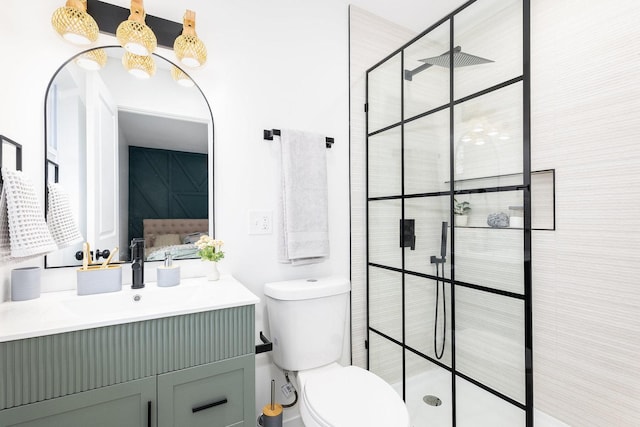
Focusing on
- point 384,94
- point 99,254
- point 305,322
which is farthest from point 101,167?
point 384,94

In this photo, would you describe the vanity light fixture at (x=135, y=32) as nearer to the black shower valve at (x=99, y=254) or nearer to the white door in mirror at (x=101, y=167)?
the white door in mirror at (x=101, y=167)

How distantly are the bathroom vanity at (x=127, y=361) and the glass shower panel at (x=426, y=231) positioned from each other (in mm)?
898

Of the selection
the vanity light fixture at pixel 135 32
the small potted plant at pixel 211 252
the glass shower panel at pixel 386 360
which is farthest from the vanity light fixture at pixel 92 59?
the glass shower panel at pixel 386 360

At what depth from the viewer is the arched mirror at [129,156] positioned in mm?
1301

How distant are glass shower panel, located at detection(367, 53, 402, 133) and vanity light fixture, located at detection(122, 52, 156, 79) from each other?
4.01ft

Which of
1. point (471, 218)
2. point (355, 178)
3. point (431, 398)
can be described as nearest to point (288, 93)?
point (355, 178)

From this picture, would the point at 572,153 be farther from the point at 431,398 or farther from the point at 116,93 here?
the point at 116,93

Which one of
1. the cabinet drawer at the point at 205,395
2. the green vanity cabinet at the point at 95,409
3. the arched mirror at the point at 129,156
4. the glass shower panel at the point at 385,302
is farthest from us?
the glass shower panel at the point at 385,302

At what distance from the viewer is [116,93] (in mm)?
1408

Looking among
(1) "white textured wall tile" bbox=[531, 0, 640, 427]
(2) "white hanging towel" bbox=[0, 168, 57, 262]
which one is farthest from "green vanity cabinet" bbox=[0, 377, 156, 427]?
(1) "white textured wall tile" bbox=[531, 0, 640, 427]

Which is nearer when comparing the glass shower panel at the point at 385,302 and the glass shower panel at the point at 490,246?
the glass shower panel at the point at 490,246

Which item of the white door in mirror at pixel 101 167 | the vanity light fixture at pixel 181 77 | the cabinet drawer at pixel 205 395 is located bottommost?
the cabinet drawer at pixel 205 395

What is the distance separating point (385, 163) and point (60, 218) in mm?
1599

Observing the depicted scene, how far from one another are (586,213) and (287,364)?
1.62 m
